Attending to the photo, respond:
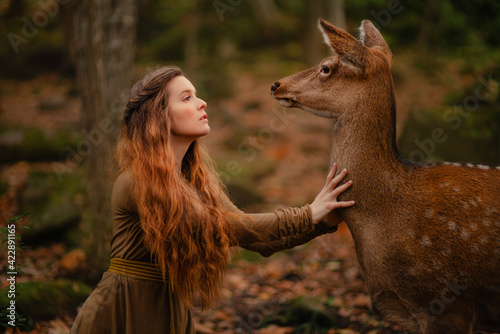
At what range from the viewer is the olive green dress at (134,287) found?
2879 mm

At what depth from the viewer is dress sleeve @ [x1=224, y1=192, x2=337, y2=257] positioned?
3178mm

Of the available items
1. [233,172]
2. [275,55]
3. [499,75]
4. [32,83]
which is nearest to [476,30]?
[499,75]

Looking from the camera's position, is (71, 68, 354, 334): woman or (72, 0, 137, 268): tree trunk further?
(72, 0, 137, 268): tree trunk

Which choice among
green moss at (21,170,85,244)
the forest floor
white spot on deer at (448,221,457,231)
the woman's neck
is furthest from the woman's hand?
green moss at (21,170,85,244)

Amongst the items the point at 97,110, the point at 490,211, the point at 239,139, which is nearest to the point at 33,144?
the point at 239,139

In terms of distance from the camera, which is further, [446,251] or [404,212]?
[404,212]

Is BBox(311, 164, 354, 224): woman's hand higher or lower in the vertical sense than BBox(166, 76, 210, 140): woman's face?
lower

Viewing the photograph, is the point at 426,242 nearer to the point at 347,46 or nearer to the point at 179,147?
the point at 347,46

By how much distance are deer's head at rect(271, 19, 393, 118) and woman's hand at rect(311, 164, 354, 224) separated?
0.43 m

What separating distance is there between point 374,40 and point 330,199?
123 cm

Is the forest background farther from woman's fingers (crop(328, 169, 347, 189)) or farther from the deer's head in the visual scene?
the deer's head

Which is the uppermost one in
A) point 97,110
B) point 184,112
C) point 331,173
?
point 97,110

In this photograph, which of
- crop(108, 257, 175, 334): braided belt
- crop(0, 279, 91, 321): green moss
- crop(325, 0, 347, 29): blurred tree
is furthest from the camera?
crop(325, 0, 347, 29): blurred tree

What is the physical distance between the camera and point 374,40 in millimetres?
3365
